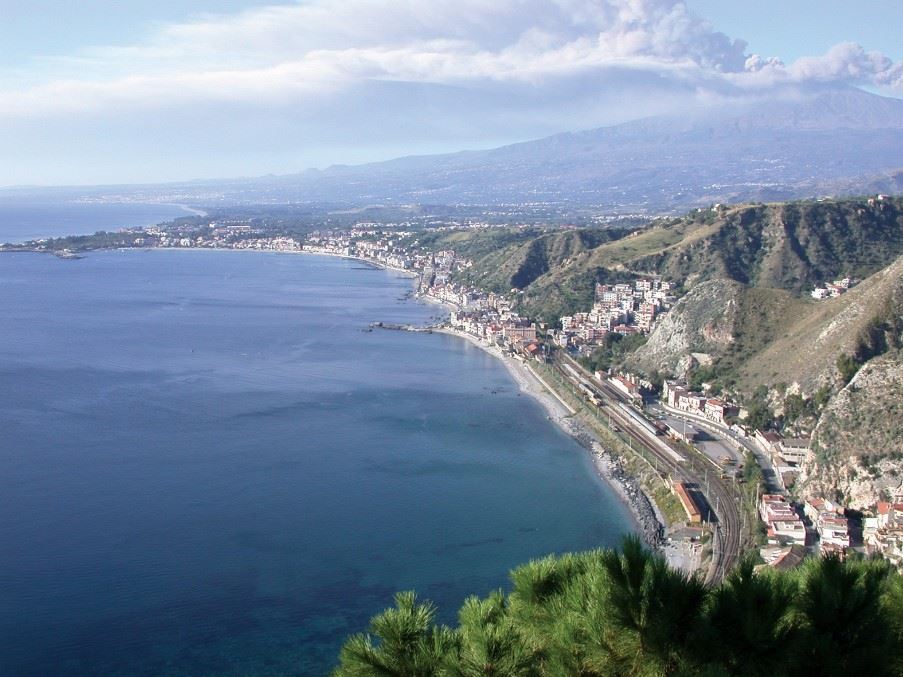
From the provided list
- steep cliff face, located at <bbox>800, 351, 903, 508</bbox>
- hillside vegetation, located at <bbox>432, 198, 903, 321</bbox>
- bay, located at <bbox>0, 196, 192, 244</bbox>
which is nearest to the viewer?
steep cliff face, located at <bbox>800, 351, 903, 508</bbox>

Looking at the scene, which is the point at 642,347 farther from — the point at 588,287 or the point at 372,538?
the point at 372,538

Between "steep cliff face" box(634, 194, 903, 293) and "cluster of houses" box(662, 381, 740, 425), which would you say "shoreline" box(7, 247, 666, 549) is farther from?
"steep cliff face" box(634, 194, 903, 293)

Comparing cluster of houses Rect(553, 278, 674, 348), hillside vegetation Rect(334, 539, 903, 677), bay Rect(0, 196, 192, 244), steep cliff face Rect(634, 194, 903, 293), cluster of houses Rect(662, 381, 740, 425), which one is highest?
bay Rect(0, 196, 192, 244)

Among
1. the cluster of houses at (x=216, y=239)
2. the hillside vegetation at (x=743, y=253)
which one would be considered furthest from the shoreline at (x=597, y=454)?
the cluster of houses at (x=216, y=239)

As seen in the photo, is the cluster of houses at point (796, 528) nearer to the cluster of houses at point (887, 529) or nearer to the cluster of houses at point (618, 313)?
the cluster of houses at point (887, 529)

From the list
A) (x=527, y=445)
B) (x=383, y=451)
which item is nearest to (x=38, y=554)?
(x=383, y=451)

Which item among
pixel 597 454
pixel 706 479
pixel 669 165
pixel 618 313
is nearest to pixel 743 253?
pixel 618 313

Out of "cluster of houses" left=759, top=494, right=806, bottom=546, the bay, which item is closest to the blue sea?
"cluster of houses" left=759, top=494, right=806, bottom=546

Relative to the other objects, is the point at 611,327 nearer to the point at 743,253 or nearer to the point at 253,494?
the point at 743,253
